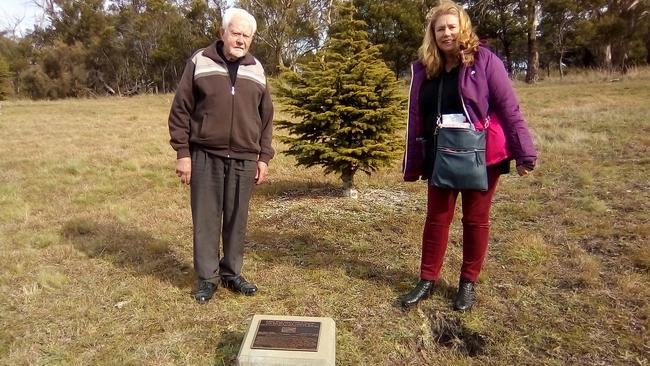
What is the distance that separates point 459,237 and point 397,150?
153 centimetres

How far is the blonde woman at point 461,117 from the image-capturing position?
2785 millimetres

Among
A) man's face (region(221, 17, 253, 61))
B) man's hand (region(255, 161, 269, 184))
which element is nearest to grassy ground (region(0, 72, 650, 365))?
man's hand (region(255, 161, 269, 184))

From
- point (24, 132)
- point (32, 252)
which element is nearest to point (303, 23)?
point (24, 132)

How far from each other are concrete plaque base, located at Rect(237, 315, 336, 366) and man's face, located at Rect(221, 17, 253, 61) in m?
1.62

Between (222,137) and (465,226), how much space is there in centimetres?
166

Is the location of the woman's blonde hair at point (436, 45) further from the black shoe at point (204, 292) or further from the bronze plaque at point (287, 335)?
the black shoe at point (204, 292)

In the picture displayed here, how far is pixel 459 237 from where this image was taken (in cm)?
452

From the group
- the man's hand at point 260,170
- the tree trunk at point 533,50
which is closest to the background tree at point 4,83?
the tree trunk at point 533,50

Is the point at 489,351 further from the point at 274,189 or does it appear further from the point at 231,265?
the point at 274,189

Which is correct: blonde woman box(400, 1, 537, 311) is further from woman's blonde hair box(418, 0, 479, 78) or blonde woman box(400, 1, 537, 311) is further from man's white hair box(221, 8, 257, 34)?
A: man's white hair box(221, 8, 257, 34)

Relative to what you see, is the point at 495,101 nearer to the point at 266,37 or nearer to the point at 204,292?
the point at 204,292

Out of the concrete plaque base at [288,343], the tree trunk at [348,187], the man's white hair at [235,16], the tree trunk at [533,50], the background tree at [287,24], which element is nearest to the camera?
the concrete plaque base at [288,343]

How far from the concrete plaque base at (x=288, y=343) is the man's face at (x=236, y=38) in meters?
1.62

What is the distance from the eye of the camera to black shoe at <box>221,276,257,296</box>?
3.54m
